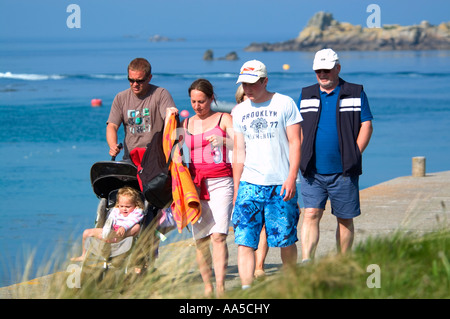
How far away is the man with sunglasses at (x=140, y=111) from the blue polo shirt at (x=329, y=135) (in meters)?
1.34

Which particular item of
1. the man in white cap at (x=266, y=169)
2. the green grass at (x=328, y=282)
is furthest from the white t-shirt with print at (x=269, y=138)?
the green grass at (x=328, y=282)

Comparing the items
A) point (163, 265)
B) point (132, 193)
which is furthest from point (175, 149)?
point (163, 265)

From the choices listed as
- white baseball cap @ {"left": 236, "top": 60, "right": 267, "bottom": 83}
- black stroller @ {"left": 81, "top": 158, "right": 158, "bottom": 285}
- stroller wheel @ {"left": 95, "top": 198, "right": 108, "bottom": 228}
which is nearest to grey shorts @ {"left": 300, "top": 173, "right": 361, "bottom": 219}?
white baseball cap @ {"left": 236, "top": 60, "right": 267, "bottom": 83}

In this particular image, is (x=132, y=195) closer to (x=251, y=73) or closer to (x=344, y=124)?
(x=251, y=73)

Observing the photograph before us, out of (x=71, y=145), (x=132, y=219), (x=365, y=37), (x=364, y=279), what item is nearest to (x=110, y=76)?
(x=71, y=145)

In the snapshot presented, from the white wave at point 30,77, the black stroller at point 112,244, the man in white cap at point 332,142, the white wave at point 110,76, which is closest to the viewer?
the black stroller at point 112,244

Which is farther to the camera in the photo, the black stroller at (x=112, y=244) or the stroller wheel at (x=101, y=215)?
the stroller wheel at (x=101, y=215)

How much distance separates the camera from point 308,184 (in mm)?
6176

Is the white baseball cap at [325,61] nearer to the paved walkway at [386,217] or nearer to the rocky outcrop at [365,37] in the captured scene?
the paved walkway at [386,217]

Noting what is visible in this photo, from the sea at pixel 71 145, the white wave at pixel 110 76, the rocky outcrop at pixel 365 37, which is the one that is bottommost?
the sea at pixel 71 145

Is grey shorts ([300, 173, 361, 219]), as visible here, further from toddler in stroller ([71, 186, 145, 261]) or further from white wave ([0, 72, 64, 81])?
white wave ([0, 72, 64, 81])

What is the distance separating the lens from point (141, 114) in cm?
654

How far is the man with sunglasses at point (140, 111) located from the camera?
6461 millimetres
